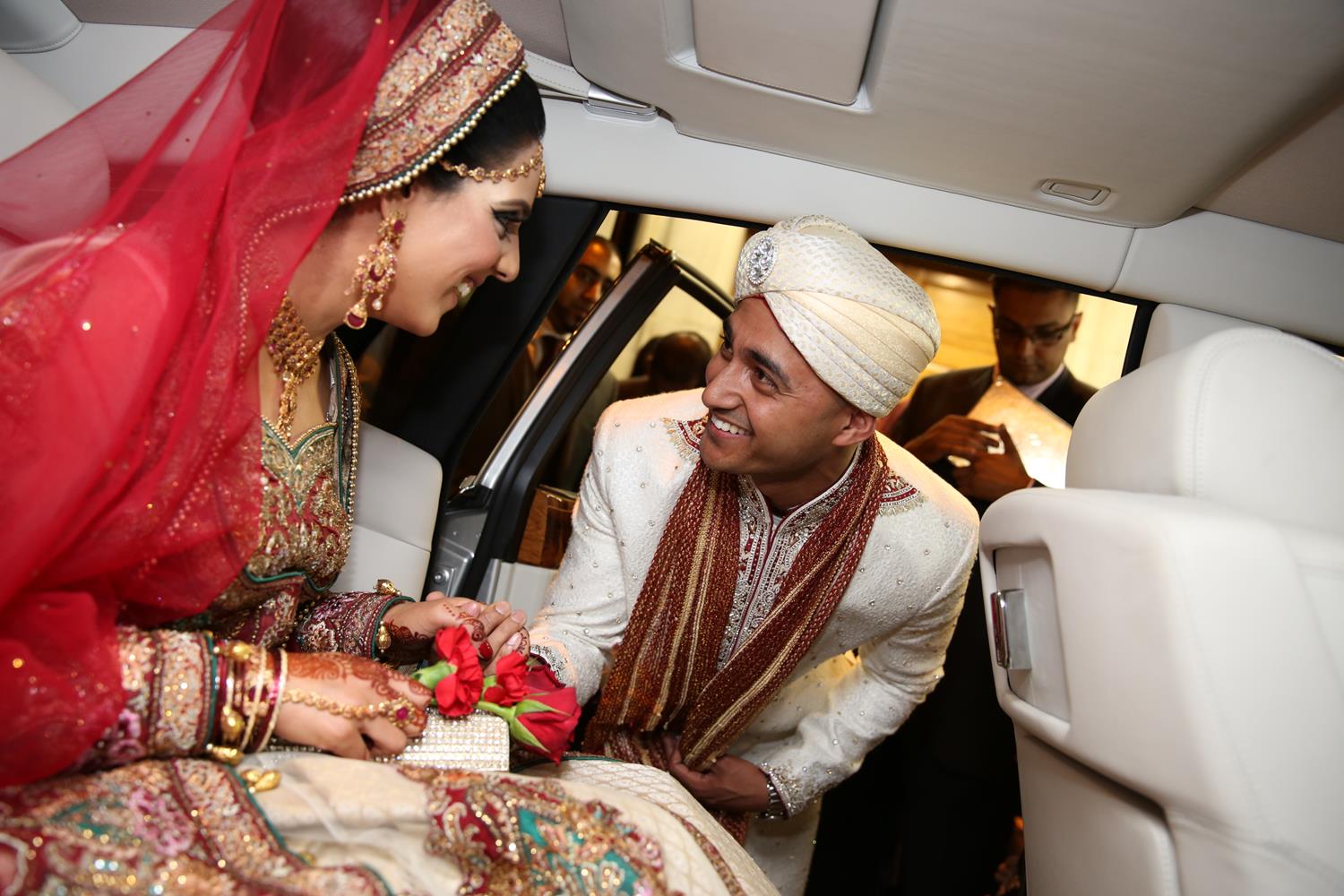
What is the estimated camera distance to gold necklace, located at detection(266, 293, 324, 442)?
1297 millimetres

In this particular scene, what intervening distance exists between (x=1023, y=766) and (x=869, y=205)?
105 cm

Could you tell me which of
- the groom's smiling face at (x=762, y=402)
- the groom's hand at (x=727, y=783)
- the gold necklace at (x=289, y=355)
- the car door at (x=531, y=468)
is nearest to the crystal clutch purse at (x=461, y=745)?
the gold necklace at (x=289, y=355)

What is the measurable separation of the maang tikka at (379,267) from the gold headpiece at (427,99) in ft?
0.21

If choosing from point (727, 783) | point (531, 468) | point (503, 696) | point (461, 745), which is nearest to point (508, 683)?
point (503, 696)

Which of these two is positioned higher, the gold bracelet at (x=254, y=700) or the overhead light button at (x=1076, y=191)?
the overhead light button at (x=1076, y=191)

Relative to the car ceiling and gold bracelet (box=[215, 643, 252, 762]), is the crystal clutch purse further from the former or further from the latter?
the car ceiling

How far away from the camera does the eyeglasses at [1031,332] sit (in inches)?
107

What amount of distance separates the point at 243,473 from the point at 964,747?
2.01 meters

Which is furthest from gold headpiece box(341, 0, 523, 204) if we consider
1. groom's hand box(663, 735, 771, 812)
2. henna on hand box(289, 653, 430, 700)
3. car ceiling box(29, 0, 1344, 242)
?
groom's hand box(663, 735, 771, 812)

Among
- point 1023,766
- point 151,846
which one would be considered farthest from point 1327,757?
point 151,846

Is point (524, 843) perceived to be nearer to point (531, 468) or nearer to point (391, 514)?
point (391, 514)

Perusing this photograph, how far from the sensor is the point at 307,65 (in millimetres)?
1201

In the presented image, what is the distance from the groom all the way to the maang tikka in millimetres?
670

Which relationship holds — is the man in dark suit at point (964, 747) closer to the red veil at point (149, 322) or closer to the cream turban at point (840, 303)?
the cream turban at point (840, 303)
